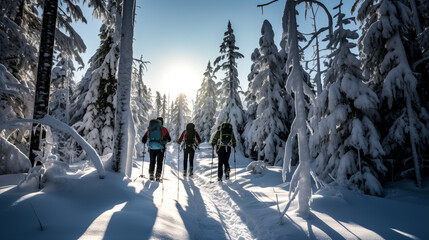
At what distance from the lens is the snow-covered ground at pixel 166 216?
2711mm

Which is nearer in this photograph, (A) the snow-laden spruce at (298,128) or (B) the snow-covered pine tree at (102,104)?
(A) the snow-laden spruce at (298,128)

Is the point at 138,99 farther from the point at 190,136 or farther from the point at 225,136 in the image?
the point at 225,136

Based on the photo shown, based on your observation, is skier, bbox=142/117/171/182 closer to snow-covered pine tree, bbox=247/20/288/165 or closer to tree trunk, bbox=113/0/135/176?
tree trunk, bbox=113/0/135/176

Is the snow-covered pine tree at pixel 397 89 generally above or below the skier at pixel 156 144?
above

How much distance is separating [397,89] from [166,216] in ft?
32.3

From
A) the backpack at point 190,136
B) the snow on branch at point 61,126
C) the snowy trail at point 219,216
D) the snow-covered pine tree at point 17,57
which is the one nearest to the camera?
the snow on branch at point 61,126

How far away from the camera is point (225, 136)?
9.04m

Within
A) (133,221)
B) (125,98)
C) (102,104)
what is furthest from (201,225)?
(102,104)

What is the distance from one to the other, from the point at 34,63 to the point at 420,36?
16.9 metres

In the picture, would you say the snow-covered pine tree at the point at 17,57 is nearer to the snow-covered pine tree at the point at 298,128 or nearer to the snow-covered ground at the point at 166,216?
the snow-covered ground at the point at 166,216

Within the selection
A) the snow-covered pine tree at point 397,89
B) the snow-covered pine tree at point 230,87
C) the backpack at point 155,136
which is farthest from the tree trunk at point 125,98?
the snow-covered pine tree at point 230,87

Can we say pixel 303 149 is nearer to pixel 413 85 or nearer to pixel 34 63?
pixel 413 85

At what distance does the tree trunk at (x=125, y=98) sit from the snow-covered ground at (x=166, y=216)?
1.18 meters

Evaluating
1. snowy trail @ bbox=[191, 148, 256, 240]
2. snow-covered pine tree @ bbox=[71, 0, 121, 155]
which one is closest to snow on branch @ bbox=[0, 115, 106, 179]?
snowy trail @ bbox=[191, 148, 256, 240]
